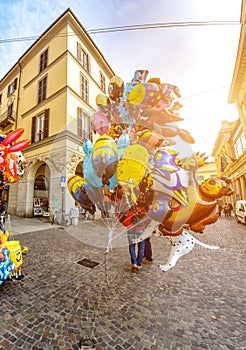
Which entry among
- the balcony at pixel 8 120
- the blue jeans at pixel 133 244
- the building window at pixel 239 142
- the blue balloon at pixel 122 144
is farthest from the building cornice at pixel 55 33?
the building window at pixel 239 142

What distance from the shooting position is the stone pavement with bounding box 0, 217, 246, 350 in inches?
69.7

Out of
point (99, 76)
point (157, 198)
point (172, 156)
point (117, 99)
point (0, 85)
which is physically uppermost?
point (0, 85)

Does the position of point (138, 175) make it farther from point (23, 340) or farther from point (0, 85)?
point (0, 85)

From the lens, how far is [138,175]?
Answer: 1713 millimetres

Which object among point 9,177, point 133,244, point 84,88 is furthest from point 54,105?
point 133,244

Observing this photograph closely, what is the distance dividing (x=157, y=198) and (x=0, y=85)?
865 inches

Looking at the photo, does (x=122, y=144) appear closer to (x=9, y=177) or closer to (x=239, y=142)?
(x=9, y=177)

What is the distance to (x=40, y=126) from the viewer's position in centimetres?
1076

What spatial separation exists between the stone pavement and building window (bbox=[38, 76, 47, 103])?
36.2ft

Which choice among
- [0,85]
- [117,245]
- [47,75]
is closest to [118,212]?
[117,245]

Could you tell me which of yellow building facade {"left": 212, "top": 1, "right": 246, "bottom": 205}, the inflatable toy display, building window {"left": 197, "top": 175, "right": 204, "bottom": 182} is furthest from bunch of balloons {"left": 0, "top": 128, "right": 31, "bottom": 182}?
yellow building facade {"left": 212, "top": 1, "right": 246, "bottom": 205}

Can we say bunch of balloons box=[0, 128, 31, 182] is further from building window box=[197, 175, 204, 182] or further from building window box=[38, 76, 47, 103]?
building window box=[38, 76, 47, 103]

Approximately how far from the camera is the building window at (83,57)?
11.0m

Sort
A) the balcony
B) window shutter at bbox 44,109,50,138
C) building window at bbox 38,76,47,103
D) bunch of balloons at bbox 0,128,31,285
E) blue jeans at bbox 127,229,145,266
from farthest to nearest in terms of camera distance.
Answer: the balcony
building window at bbox 38,76,47,103
window shutter at bbox 44,109,50,138
blue jeans at bbox 127,229,145,266
bunch of balloons at bbox 0,128,31,285
